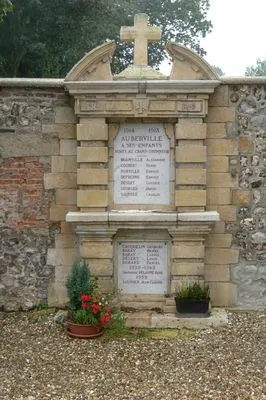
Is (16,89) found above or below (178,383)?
above

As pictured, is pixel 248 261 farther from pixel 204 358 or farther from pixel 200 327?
pixel 204 358

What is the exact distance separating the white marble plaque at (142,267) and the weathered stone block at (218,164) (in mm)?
1148

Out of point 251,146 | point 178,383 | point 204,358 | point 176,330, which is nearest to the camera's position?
point 178,383

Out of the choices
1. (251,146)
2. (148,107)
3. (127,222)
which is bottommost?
(127,222)

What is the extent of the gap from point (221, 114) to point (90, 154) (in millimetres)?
1744

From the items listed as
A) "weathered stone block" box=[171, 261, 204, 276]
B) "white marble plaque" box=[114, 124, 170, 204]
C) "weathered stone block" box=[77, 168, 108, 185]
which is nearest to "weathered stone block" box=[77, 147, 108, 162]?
"weathered stone block" box=[77, 168, 108, 185]

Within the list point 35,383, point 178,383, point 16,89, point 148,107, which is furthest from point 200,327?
point 16,89

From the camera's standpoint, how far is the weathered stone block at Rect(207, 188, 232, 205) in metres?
6.47

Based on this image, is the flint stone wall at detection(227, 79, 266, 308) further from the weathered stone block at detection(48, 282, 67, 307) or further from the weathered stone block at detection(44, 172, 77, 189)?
the weathered stone block at detection(48, 282, 67, 307)

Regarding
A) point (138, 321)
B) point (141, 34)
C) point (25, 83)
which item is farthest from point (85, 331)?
point (141, 34)

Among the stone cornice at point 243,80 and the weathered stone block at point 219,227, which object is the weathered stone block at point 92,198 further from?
the stone cornice at point 243,80

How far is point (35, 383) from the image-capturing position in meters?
4.56

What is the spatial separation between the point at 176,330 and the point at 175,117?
2.60 meters

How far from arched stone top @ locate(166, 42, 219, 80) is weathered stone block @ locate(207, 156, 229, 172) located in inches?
39.5
